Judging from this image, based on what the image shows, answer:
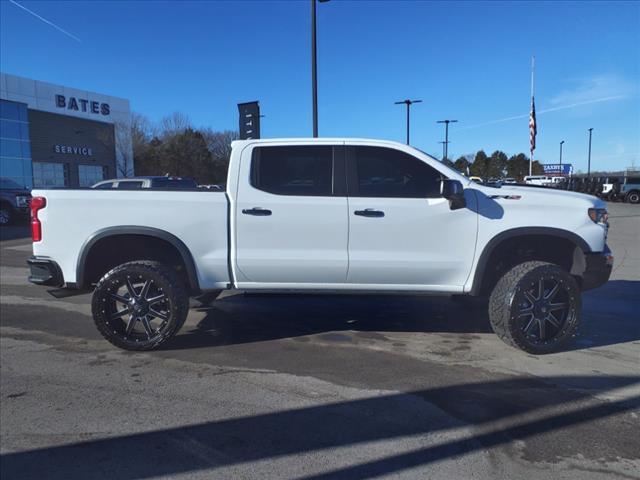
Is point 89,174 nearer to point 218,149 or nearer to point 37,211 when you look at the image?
point 218,149

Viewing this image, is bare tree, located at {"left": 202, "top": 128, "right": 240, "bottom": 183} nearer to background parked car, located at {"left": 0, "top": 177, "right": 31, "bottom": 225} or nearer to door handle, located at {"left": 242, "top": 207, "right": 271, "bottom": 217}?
background parked car, located at {"left": 0, "top": 177, "right": 31, "bottom": 225}

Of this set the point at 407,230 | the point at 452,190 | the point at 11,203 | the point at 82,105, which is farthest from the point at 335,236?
the point at 82,105

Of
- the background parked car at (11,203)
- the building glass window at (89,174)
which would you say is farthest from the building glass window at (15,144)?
the background parked car at (11,203)

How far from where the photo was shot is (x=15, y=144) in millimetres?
36469

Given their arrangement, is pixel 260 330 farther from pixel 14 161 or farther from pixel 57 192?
pixel 14 161

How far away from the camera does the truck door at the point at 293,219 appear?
4.66 m

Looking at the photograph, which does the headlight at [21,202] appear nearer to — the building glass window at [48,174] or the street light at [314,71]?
the street light at [314,71]

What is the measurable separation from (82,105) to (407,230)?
46725 mm

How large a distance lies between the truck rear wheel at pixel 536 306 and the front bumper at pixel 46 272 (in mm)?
4334

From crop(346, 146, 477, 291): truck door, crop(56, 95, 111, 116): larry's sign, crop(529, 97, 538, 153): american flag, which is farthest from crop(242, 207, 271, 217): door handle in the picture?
crop(56, 95, 111, 116): larry's sign

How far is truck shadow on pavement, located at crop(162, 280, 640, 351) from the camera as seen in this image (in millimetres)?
5273

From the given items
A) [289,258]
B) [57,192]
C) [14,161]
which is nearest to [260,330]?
[289,258]

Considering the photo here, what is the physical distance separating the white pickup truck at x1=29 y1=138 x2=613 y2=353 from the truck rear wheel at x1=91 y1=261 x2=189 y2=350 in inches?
0.4

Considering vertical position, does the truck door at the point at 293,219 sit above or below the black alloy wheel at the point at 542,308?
above
